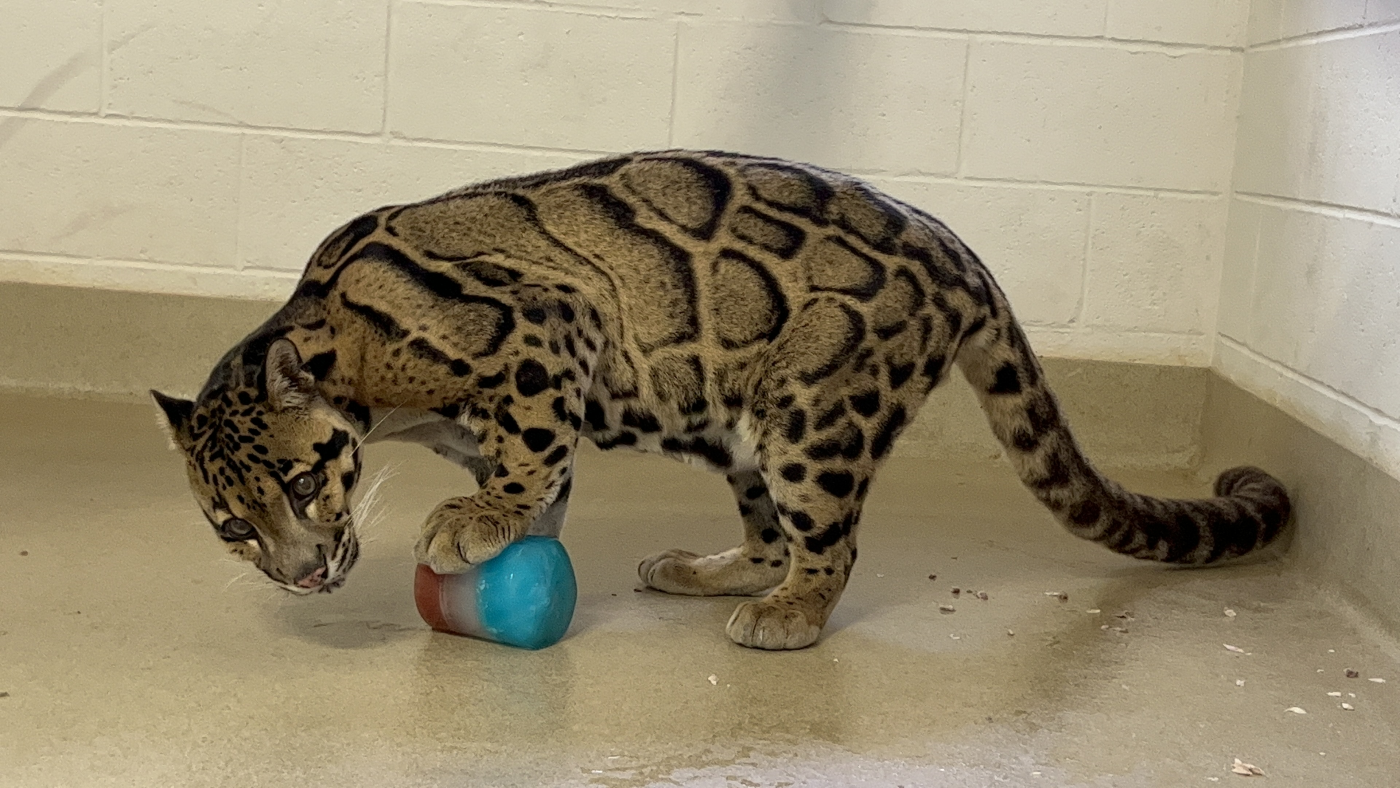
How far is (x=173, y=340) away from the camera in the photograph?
15.7 ft

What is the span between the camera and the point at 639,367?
3137mm

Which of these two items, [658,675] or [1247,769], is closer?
[1247,769]

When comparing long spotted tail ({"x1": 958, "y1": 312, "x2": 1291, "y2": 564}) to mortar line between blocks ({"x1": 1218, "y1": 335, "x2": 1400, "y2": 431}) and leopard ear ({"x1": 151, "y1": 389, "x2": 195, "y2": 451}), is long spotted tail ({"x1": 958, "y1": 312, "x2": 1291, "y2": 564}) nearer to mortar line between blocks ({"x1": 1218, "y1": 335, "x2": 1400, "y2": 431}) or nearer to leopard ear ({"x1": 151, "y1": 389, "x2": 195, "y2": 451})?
mortar line between blocks ({"x1": 1218, "y1": 335, "x2": 1400, "y2": 431})

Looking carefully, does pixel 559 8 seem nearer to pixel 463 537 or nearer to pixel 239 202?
pixel 239 202

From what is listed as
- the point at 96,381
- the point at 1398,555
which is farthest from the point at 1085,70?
the point at 96,381

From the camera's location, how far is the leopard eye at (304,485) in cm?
275

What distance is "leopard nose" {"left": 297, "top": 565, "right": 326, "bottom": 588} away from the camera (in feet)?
9.11

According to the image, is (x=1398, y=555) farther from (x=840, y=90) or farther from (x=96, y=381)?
(x=96, y=381)

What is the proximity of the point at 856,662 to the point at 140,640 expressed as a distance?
1367 millimetres

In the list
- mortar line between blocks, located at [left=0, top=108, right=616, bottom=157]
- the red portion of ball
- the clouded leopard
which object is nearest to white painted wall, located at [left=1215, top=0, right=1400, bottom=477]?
the clouded leopard

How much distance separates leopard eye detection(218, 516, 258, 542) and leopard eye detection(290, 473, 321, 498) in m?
0.10

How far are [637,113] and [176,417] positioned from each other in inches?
86.7

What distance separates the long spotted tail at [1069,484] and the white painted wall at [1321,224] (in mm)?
385

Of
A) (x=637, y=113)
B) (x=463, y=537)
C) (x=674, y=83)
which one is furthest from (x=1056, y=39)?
(x=463, y=537)
